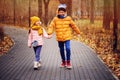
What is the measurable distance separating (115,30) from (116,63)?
2.75 m

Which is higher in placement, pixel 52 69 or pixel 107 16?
pixel 107 16

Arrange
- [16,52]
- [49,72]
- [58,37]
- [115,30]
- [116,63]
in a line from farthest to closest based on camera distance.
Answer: [16,52], [115,30], [116,63], [58,37], [49,72]

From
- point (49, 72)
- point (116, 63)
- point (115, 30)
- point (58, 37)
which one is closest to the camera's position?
point (49, 72)

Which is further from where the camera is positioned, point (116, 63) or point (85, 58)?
point (85, 58)

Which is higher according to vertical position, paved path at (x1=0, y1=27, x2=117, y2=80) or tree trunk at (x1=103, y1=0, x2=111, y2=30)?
tree trunk at (x1=103, y1=0, x2=111, y2=30)

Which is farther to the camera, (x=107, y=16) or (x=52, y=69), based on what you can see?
(x=107, y=16)

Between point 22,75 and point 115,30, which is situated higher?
point 115,30

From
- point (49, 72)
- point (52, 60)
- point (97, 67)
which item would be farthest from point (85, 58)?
point (49, 72)

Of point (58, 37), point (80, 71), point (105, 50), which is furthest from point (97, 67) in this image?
point (105, 50)

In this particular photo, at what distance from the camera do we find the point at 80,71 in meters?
11.2

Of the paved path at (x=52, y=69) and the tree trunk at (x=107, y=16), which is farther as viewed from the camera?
the tree trunk at (x=107, y=16)

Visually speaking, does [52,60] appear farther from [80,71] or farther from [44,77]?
[44,77]

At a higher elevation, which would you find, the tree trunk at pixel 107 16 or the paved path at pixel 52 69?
the tree trunk at pixel 107 16

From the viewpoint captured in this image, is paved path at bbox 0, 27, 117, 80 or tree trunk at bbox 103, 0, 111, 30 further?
tree trunk at bbox 103, 0, 111, 30
